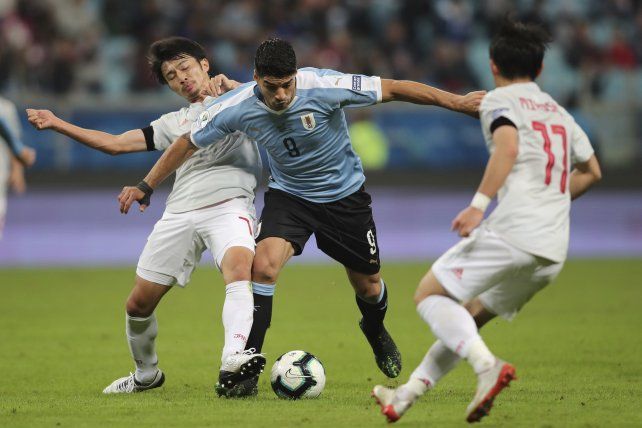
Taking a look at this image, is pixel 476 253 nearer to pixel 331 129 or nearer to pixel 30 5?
pixel 331 129

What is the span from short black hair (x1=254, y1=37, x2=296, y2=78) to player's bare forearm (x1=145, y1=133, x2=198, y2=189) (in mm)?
720

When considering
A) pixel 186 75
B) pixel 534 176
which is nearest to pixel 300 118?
pixel 186 75

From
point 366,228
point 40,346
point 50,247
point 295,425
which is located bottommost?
point 50,247

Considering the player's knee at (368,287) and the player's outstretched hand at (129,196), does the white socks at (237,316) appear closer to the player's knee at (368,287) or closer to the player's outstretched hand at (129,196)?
the player's outstretched hand at (129,196)

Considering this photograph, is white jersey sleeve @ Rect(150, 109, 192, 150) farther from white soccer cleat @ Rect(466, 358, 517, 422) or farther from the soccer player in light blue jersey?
white soccer cleat @ Rect(466, 358, 517, 422)

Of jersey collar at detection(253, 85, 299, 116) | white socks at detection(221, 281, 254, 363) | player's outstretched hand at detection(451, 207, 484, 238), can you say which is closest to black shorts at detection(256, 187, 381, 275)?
white socks at detection(221, 281, 254, 363)

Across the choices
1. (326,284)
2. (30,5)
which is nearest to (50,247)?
(326,284)

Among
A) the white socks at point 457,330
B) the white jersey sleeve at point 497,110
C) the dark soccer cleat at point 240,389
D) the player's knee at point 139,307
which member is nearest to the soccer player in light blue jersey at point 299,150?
the dark soccer cleat at point 240,389

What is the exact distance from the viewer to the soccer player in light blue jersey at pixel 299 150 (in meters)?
6.36

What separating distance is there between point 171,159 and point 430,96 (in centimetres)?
158

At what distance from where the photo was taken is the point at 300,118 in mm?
6527

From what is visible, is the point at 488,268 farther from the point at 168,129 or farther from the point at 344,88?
the point at 168,129

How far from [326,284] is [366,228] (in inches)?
216

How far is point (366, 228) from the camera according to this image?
707cm
